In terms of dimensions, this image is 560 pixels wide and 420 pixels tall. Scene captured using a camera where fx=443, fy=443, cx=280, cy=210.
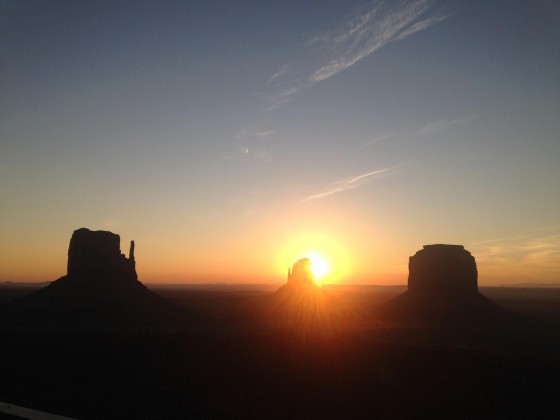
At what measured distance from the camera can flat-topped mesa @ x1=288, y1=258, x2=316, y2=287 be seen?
310ft

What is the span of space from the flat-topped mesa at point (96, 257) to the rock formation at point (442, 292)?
39.3 m

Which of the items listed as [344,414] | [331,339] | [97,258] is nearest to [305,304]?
[97,258]

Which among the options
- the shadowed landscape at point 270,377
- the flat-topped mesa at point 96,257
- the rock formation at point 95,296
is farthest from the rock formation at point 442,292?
the flat-topped mesa at point 96,257

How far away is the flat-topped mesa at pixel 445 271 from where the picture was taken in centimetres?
6912

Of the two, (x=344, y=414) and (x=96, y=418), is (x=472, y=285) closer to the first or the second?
(x=344, y=414)

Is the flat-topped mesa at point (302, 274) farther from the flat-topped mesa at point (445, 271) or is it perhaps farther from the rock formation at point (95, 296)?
the rock formation at point (95, 296)

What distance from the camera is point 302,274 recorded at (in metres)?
95.9

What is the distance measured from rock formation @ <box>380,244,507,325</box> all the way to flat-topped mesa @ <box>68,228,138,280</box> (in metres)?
39.3

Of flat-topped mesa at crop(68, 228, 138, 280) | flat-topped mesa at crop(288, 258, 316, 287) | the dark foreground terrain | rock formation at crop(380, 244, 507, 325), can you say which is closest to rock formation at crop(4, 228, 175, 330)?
flat-topped mesa at crop(68, 228, 138, 280)

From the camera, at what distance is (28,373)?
19125mm

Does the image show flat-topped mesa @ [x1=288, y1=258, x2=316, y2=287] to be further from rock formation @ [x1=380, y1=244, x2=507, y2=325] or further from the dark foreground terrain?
the dark foreground terrain

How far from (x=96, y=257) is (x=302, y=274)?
4677 cm

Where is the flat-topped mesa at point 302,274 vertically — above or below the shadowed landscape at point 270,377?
above

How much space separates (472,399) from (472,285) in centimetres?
5714
